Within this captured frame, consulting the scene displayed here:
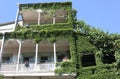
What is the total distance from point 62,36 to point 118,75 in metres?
6.98

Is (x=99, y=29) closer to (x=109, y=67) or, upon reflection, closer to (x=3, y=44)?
(x=109, y=67)

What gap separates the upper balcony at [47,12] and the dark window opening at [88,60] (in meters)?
5.21

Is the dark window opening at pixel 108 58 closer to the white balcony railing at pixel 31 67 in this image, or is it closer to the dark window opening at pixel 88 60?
the dark window opening at pixel 88 60

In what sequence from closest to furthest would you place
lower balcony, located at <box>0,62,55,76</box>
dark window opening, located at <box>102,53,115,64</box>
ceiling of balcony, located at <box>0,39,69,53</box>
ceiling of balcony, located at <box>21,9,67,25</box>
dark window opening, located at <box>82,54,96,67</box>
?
1. lower balcony, located at <box>0,62,55,76</box>
2. dark window opening, located at <box>102,53,115,64</box>
3. dark window opening, located at <box>82,54,96,67</box>
4. ceiling of balcony, located at <box>0,39,69,53</box>
5. ceiling of balcony, located at <box>21,9,67,25</box>

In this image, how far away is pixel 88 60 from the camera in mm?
34219

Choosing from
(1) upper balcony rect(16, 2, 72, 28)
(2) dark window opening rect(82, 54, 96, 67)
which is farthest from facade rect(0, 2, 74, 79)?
(2) dark window opening rect(82, 54, 96, 67)

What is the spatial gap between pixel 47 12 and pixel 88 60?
7.72 meters

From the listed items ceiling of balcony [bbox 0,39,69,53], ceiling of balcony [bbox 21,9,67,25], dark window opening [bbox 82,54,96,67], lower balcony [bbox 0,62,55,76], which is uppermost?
ceiling of balcony [bbox 21,9,67,25]

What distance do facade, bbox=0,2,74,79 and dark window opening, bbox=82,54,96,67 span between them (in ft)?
4.59

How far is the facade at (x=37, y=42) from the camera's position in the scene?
3238cm

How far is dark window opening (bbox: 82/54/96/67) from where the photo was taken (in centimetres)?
3403

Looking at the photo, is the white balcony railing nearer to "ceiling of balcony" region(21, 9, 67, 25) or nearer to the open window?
the open window

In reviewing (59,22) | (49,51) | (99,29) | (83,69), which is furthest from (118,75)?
(59,22)

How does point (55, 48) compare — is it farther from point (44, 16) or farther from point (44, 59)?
point (44, 16)
